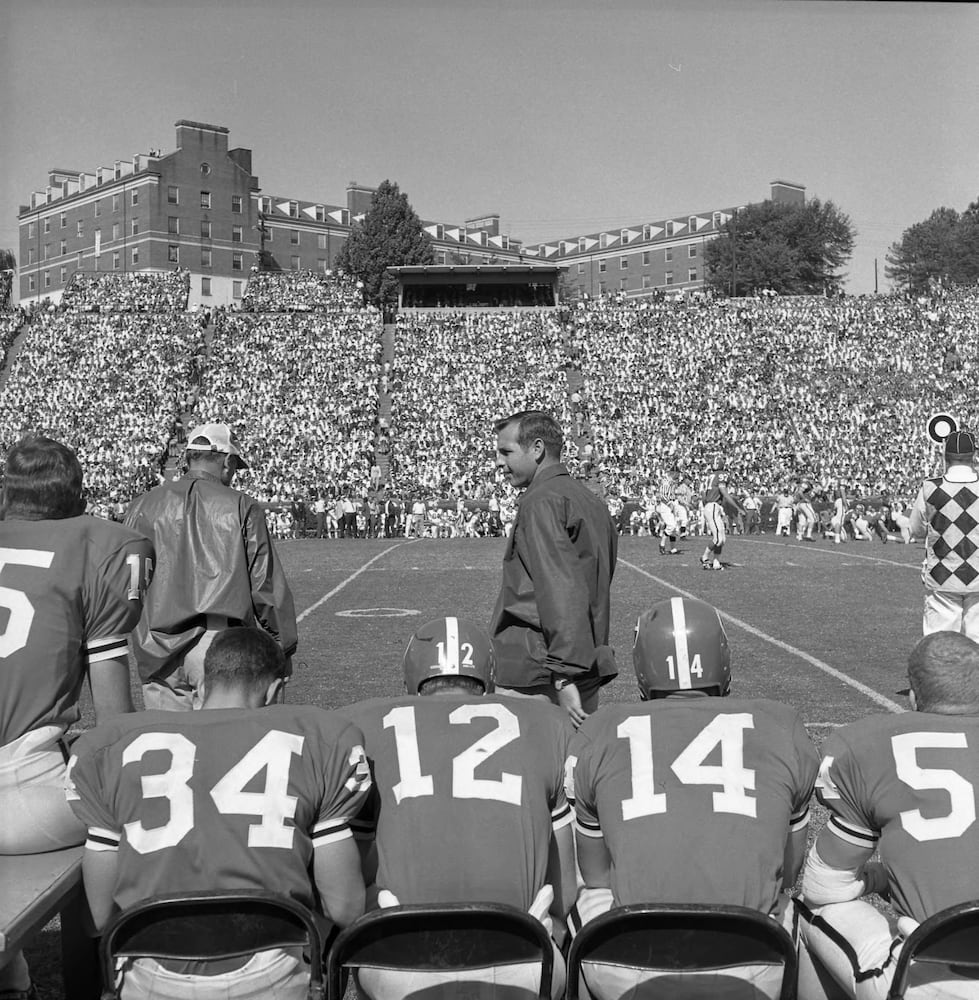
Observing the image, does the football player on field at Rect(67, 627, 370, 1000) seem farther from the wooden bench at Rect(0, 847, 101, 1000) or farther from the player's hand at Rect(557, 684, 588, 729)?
the player's hand at Rect(557, 684, 588, 729)

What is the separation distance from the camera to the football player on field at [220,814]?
109 inches

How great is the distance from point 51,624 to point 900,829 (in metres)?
2.50

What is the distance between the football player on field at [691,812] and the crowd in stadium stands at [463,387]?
34188 mm

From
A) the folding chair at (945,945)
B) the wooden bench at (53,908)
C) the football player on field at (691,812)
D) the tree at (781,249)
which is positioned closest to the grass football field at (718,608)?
the wooden bench at (53,908)

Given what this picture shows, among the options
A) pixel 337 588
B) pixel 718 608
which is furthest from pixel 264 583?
pixel 337 588

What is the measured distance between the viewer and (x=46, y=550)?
11.9ft

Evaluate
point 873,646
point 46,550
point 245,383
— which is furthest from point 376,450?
point 46,550

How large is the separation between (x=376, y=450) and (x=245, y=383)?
645 cm

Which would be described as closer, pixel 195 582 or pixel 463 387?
pixel 195 582

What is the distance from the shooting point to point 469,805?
301cm

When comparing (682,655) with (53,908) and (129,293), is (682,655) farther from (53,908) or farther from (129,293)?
(129,293)

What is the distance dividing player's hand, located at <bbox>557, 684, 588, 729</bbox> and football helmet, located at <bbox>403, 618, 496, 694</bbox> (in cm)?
129

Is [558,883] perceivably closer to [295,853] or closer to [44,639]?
[295,853]

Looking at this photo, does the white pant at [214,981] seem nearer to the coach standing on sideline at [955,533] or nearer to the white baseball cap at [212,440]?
the white baseball cap at [212,440]
